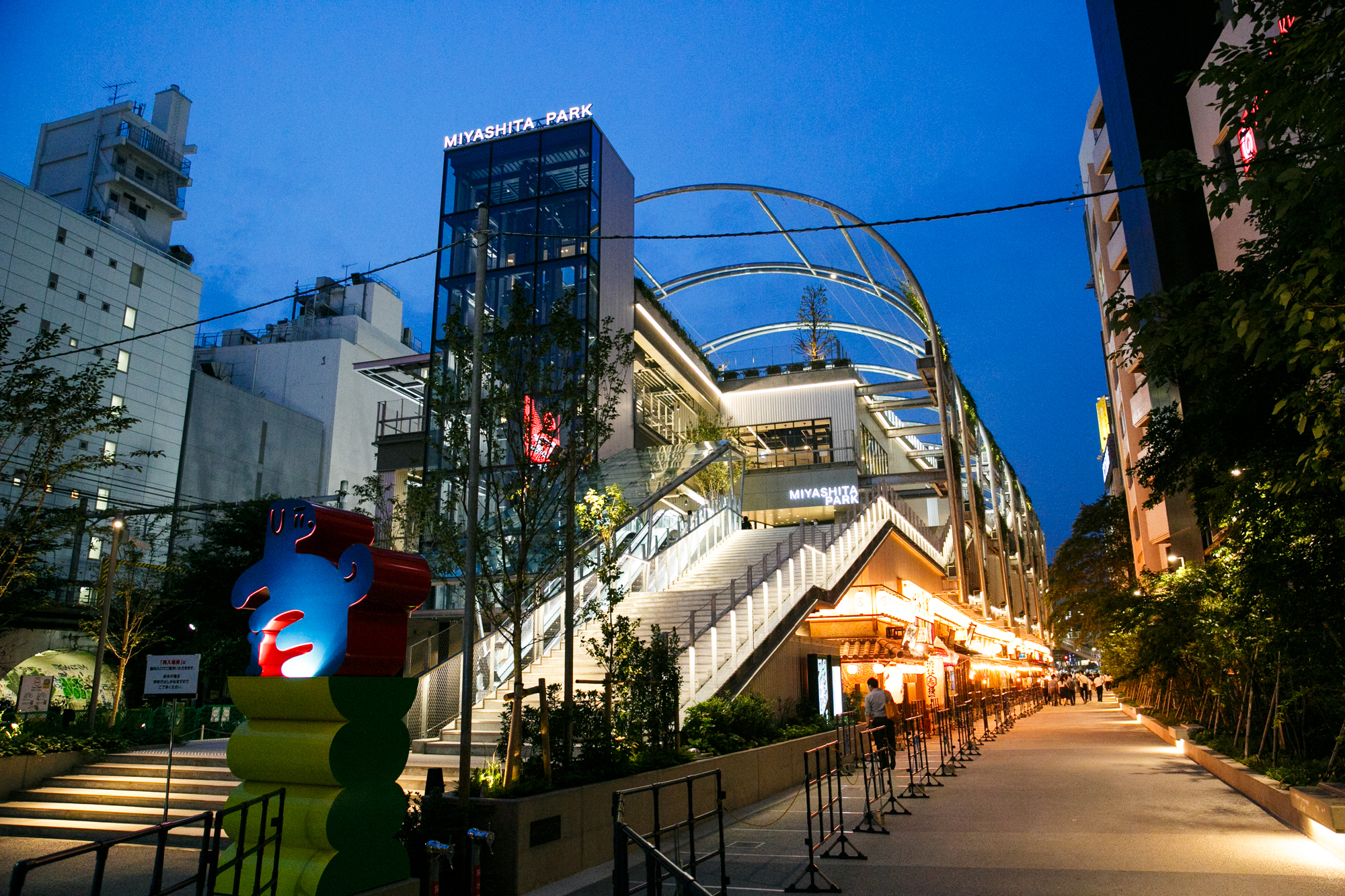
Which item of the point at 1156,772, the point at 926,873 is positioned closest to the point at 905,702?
the point at 1156,772

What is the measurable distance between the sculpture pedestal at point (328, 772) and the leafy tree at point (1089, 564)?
50.5 metres

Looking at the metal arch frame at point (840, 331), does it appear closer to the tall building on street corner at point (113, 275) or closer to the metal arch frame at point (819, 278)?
the metal arch frame at point (819, 278)

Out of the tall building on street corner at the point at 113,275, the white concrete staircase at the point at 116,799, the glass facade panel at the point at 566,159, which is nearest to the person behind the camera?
the white concrete staircase at the point at 116,799

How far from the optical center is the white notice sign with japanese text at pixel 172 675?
35.7ft

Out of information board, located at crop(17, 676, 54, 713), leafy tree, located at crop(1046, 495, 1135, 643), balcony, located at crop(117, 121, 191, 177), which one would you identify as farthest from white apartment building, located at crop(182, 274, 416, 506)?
leafy tree, located at crop(1046, 495, 1135, 643)

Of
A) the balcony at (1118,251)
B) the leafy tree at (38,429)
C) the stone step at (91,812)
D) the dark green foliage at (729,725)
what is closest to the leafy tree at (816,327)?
the balcony at (1118,251)

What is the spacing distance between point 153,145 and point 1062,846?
56.9m

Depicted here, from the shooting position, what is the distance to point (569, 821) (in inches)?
333

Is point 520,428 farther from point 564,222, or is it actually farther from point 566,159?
point 566,159

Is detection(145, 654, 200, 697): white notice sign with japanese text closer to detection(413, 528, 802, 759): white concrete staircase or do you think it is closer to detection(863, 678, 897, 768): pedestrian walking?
detection(413, 528, 802, 759): white concrete staircase

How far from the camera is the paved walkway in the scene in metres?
7.58

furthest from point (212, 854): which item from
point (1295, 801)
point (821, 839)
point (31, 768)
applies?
point (1295, 801)

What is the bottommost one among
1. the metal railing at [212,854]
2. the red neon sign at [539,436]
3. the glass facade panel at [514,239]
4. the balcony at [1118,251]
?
the metal railing at [212,854]

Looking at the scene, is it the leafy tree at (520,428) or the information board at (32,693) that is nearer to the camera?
the leafy tree at (520,428)
